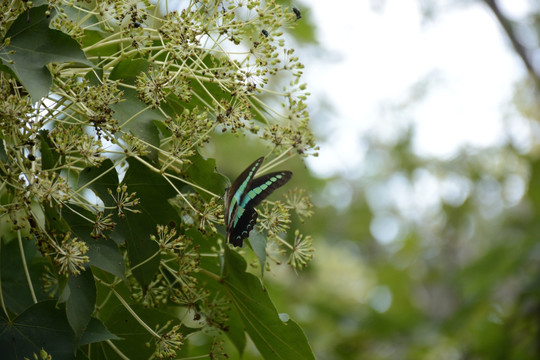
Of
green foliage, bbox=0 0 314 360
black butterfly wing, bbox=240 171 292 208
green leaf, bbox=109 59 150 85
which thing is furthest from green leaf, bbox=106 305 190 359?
green leaf, bbox=109 59 150 85

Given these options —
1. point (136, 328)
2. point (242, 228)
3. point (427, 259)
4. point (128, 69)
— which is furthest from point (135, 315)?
point (427, 259)

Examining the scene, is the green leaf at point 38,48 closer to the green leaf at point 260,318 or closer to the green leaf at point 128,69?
the green leaf at point 128,69

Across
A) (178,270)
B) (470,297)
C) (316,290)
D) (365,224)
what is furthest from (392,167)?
(178,270)

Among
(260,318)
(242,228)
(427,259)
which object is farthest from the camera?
(427,259)

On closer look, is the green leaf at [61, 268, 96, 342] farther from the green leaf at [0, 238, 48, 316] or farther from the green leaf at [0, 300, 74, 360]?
the green leaf at [0, 238, 48, 316]

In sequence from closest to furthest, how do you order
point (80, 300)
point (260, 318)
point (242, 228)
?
point (80, 300)
point (242, 228)
point (260, 318)

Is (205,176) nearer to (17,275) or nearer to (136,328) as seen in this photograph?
(136,328)
